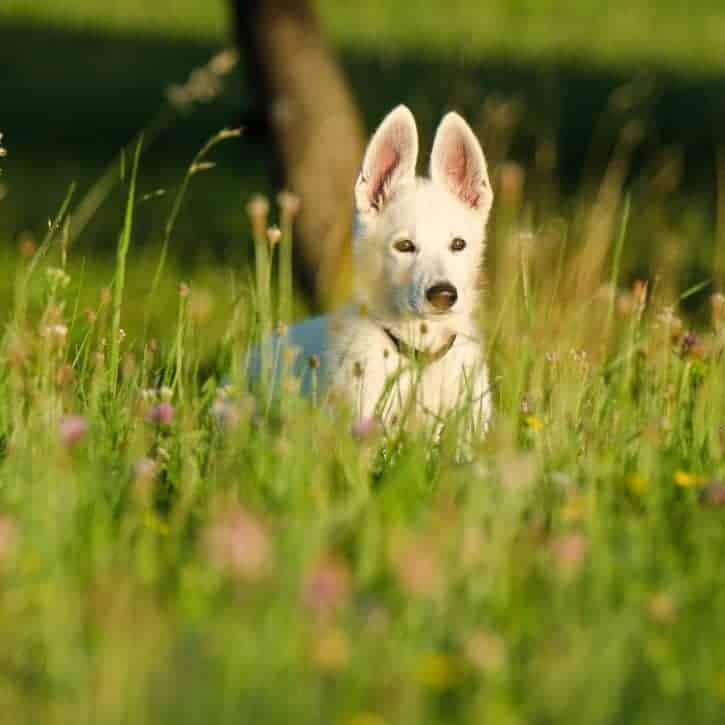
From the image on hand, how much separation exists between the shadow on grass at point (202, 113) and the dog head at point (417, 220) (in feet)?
23.5

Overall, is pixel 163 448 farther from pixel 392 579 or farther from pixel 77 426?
pixel 392 579

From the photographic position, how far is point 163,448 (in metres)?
4.28

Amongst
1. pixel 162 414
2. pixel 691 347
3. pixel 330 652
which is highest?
pixel 691 347

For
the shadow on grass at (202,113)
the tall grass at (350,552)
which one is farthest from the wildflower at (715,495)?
the shadow on grass at (202,113)

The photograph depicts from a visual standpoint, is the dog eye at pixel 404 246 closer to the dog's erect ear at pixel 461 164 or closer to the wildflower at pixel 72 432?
the dog's erect ear at pixel 461 164

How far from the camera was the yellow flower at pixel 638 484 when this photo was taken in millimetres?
3884

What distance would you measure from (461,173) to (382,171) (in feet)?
0.88

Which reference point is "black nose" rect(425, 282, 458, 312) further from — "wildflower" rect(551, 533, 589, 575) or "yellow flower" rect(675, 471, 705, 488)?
"wildflower" rect(551, 533, 589, 575)

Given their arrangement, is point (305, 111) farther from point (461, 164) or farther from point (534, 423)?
point (534, 423)

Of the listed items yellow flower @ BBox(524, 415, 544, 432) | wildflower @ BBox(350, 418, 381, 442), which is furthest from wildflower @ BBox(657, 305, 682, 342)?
wildflower @ BBox(350, 418, 381, 442)

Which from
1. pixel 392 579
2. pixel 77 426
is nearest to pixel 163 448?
pixel 77 426

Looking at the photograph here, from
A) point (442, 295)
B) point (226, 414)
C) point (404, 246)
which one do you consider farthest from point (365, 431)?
point (404, 246)

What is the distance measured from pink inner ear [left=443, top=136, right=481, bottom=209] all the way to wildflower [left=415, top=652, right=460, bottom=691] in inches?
110

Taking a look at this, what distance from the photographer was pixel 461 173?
552 cm
